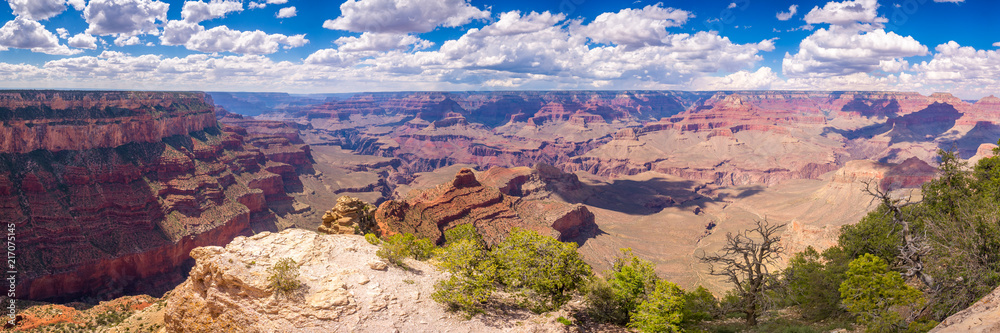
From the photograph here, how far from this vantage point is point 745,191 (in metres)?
151

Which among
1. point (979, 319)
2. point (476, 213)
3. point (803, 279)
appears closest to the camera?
point (979, 319)

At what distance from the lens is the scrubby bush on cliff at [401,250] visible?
90.6ft

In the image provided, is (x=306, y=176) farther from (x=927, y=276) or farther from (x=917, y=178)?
(x=917, y=178)

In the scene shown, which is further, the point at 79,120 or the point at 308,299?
the point at 79,120

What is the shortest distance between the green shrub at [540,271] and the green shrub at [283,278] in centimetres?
1103

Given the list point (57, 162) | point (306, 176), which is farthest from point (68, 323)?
point (306, 176)

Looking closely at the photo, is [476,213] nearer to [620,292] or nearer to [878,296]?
[620,292]

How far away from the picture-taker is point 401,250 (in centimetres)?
3061

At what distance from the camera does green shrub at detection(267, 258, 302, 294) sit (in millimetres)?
21703

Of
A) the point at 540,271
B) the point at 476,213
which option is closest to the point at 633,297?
the point at 540,271

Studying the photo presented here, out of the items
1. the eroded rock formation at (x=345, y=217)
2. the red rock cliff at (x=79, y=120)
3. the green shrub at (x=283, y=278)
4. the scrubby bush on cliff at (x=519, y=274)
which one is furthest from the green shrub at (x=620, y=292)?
the red rock cliff at (x=79, y=120)

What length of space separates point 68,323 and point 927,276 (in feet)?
186

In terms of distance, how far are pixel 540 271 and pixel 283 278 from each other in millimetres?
13507

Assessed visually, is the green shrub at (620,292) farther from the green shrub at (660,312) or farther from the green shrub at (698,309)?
the green shrub at (698,309)
